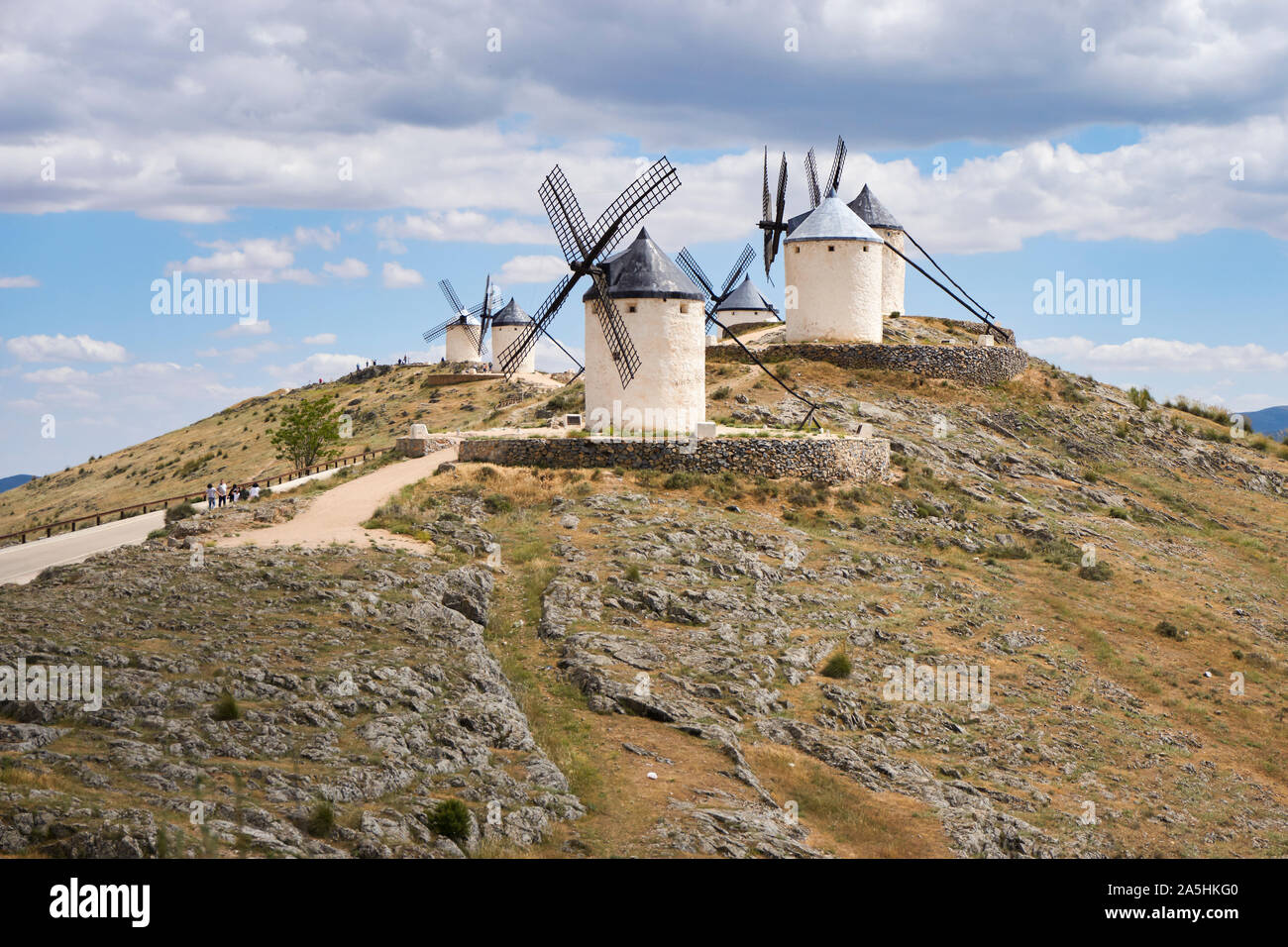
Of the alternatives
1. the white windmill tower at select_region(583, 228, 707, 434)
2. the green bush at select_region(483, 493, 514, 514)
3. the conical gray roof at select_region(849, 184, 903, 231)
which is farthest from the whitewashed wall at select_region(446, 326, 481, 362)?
the green bush at select_region(483, 493, 514, 514)

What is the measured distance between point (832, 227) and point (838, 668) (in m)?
29.8

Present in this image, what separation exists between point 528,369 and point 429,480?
1805 inches

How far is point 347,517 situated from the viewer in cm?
3075

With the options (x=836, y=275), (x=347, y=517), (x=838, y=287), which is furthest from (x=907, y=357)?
(x=347, y=517)

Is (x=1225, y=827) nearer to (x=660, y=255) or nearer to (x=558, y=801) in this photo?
(x=558, y=801)

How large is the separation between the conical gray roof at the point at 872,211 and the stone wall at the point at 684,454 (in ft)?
78.2

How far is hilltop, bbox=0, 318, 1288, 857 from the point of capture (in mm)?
15500

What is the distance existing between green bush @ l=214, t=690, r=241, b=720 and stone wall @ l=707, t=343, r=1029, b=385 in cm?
3510

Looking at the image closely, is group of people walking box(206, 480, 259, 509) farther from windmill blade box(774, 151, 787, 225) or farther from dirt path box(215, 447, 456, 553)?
windmill blade box(774, 151, 787, 225)

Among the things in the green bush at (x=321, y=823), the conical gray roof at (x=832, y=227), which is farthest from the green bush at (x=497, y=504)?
the conical gray roof at (x=832, y=227)

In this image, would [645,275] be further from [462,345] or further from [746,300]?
[462,345]

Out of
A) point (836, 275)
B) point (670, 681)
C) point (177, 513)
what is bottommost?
point (670, 681)

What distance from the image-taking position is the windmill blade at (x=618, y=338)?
122 ft
